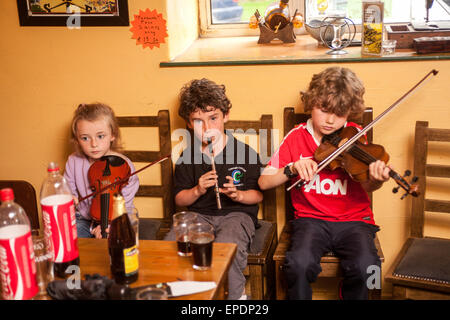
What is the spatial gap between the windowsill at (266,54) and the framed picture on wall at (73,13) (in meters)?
0.30

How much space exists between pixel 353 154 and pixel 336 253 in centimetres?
39

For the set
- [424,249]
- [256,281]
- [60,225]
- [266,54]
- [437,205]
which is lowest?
[256,281]

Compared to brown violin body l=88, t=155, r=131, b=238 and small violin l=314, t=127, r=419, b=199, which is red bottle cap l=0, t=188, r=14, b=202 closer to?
brown violin body l=88, t=155, r=131, b=238

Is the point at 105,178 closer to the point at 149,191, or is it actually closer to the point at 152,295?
the point at 149,191

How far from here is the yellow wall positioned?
2139 millimetres

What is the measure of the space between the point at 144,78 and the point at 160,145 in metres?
0.32

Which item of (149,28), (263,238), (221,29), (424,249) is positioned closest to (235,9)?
(221,29)

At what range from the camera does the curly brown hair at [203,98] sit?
2.03 meters

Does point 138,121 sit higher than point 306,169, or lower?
higher

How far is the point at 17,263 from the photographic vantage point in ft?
3.95

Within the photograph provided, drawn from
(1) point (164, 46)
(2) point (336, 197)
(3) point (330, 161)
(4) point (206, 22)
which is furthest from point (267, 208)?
(4) point (206, 22)

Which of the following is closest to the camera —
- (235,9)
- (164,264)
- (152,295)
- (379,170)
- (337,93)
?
(152,295)
